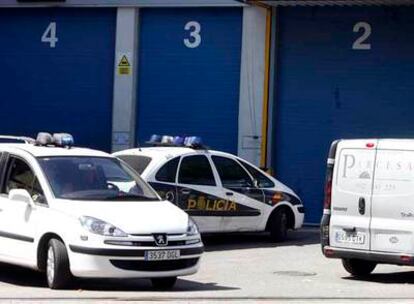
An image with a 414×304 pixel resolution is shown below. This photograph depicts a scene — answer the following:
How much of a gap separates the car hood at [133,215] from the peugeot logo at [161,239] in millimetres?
47

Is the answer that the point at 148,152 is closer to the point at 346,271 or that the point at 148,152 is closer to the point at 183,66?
the point at 346,271

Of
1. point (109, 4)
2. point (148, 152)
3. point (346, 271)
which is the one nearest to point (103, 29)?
point (109, 4)

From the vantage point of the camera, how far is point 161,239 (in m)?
11.6

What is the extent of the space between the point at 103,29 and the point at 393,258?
42.1 feet

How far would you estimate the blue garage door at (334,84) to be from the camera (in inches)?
867

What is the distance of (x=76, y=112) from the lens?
80.0ft

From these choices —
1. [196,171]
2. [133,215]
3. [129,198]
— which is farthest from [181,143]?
[133,215]

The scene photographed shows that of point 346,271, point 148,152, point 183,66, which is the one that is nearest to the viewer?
point 346,271

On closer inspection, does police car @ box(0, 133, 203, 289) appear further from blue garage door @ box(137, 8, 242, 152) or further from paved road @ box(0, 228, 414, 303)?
blue garage door @ box(137, 8, 242, 152)

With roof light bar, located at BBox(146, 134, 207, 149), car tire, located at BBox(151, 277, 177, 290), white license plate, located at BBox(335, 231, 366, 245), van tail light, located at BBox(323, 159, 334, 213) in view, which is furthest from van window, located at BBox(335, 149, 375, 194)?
roof light bar, located at BBox(146, 134, 207, 149)

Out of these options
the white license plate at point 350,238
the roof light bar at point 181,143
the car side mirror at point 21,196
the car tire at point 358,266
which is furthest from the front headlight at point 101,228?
the roof light bar at point 181,143

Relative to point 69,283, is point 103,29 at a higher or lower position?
higher

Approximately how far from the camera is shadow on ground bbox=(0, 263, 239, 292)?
12205mm

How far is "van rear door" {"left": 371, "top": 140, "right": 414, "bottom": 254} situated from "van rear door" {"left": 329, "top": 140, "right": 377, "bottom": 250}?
108 millimetres
